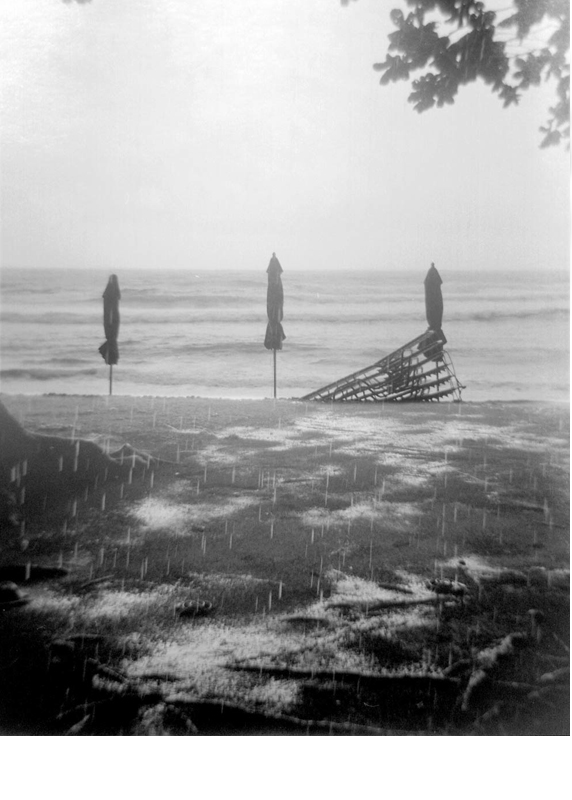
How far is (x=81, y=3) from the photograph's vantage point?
234 centimetres

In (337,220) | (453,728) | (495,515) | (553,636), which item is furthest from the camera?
(337,220)

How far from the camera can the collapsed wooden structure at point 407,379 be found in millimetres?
3105

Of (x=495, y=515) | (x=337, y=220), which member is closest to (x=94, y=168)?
(x=337, y=220)

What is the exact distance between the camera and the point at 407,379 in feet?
10.6

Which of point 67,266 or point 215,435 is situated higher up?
point 67,266

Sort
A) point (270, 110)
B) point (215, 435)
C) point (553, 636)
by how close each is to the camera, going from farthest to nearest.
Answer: point (215, 435) < point (270, 110) < point (553, 636)

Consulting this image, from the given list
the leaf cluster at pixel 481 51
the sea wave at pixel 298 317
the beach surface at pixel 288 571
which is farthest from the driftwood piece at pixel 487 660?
the leaf cluster at pixel 481 51

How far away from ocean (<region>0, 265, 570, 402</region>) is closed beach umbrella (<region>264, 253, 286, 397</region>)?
0.04 meters

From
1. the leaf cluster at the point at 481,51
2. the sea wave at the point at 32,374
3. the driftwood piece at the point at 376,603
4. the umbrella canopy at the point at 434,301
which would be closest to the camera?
the driftwood piece at the point at 376,603

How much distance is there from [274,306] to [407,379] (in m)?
0.86

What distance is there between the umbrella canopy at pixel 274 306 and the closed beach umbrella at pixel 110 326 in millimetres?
770

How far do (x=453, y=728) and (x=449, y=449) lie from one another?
1.30 m

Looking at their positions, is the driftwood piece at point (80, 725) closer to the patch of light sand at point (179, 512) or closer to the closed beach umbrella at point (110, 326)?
the patch of light sand at point (179, 512)

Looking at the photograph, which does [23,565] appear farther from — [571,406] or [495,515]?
[571,406]
